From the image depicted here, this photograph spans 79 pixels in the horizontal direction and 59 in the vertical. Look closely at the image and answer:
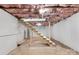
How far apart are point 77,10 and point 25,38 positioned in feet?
11.0

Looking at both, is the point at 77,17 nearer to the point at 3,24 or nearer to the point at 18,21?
the point at 18,21

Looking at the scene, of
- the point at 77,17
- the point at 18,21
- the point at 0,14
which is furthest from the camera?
the point at 18,21

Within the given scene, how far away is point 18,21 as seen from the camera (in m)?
4.79

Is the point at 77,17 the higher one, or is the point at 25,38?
the point at 77,17

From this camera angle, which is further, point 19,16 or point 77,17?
point 19,16

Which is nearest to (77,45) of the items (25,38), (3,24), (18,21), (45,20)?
(45,20)
